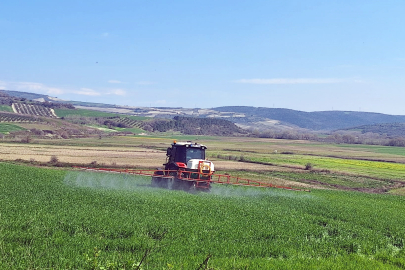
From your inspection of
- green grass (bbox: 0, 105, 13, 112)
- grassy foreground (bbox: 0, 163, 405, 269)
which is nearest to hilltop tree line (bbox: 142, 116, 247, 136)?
green grass (bbox: 0, 105, 13, 112)

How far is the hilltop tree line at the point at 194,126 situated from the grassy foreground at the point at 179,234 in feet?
455

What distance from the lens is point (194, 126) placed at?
175500mm

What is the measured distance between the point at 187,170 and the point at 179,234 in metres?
12.6

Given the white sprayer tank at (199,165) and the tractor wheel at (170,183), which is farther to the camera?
the tractor wheel at (170,183)

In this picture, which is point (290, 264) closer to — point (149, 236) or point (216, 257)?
point (216, 257)

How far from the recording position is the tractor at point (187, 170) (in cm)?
2411

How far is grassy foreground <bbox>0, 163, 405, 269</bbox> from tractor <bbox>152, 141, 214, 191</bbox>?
531cm

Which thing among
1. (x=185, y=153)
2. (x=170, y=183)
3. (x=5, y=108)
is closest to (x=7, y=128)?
(x=5, y=108)

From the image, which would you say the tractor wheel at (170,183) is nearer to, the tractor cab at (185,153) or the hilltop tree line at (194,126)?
the tractor cab at (185,153)

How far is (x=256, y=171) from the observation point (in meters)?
48.7

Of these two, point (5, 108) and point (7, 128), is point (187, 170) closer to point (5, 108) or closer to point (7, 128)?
point (7, 128)

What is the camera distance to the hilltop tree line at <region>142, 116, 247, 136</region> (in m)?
162

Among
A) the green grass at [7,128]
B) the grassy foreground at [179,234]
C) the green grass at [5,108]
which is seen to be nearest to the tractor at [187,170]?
the grassy foreground at [179,234]

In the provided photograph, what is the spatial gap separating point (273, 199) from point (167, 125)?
146m
